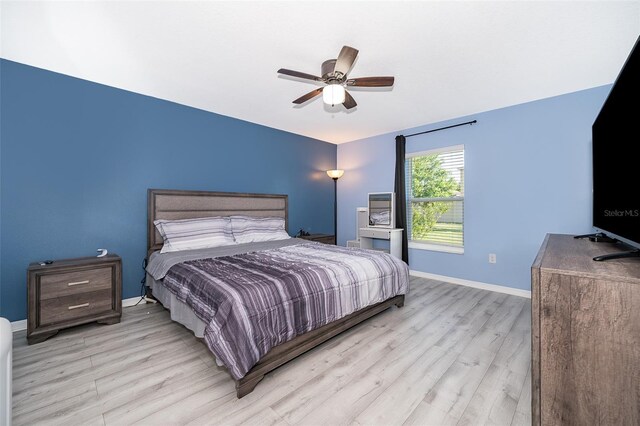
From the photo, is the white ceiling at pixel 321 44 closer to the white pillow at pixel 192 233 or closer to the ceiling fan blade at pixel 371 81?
the ceiling fan blade at pixel 371 81

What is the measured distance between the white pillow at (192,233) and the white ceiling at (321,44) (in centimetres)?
159

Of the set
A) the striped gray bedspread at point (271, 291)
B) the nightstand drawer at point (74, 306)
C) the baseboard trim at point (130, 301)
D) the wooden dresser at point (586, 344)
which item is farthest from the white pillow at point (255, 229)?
the wooden dresser at point (586, 344)

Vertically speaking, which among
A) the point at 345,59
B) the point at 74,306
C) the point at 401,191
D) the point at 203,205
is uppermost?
the point at 345,59

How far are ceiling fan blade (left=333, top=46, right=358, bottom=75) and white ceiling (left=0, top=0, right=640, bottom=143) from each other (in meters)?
0.22

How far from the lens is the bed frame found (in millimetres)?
1808

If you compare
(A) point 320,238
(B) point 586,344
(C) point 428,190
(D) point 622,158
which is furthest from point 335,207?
(B) point 586,344

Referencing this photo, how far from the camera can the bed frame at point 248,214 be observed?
1.81 m

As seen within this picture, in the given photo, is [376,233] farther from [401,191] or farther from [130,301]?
[130,301]

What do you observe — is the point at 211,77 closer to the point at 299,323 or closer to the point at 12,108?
the point at 12,108

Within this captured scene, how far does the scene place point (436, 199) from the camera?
4.40 meters

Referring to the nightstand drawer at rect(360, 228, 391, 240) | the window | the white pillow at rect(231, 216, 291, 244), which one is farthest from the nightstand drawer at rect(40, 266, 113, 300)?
the window

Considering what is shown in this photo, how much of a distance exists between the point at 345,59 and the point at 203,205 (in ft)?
8.84

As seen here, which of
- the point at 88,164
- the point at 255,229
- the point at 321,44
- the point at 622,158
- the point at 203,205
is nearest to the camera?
the point at 622,158

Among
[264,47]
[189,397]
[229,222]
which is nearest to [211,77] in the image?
[264,47]
